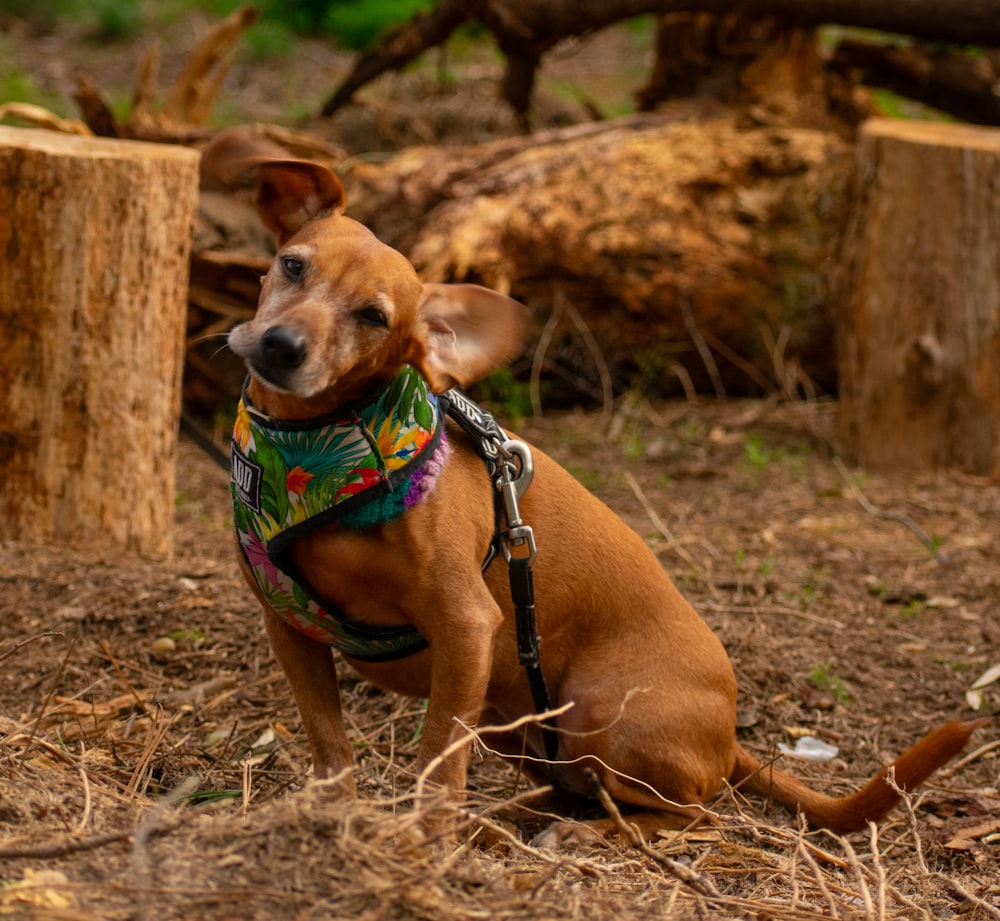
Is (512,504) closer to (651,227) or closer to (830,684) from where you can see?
(830,684)

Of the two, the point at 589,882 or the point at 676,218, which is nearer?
the point at 589,882

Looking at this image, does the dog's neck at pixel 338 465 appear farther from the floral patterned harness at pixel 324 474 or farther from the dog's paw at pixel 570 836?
the dog's paw at pixel 570 836

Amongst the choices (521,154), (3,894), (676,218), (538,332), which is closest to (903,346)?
(676,218)

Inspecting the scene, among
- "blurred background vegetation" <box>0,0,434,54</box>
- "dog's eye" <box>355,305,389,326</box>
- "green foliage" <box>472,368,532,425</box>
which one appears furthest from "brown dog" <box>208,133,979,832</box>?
"blurred background vegetation" <box>0,0,434,54</box>

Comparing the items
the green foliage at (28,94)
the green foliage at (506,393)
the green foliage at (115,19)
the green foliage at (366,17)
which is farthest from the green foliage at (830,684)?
the green foliage at (115,19)

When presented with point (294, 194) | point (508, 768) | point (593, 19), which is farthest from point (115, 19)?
point (508, 768)

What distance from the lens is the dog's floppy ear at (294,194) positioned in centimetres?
262

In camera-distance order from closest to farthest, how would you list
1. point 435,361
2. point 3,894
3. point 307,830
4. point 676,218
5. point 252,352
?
1. point 3,894
2. point 307,830
3. point 252,352
4. point 435,361
5. point 676,218

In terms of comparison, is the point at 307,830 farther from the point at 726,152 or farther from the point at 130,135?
the point at 726,152

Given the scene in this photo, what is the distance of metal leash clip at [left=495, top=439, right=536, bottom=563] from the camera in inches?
109

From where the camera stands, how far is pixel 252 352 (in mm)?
2363

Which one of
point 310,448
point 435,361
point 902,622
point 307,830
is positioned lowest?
point 902,622

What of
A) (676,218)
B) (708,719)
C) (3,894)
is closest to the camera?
(3,894)

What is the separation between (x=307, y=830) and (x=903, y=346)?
4879 millimetres
